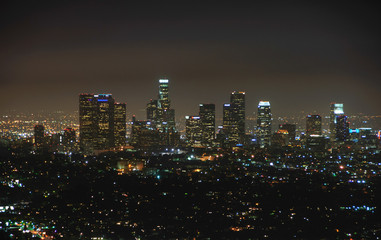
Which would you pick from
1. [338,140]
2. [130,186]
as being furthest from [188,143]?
[130,186]

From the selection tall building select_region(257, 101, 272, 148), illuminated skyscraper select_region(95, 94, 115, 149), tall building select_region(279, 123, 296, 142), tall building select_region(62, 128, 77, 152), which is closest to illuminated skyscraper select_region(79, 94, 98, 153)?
illuminated skyscraper select_region(95, 94, 115, 149)

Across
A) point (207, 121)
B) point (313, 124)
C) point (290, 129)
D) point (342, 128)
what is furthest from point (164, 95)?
point (342, 128)

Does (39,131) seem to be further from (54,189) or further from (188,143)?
(54,189)

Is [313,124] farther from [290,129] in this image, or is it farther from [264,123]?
[264,123]

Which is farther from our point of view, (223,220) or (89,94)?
(89,94)

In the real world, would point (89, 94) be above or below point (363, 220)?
above

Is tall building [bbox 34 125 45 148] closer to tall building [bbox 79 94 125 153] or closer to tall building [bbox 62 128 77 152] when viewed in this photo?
tall building [bbox 62 128 77 152]

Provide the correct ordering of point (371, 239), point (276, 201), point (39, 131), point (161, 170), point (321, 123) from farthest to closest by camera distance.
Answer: point (321, 123), point (39, 131), point (161, 170), point (276, 201), point (371, 239)
